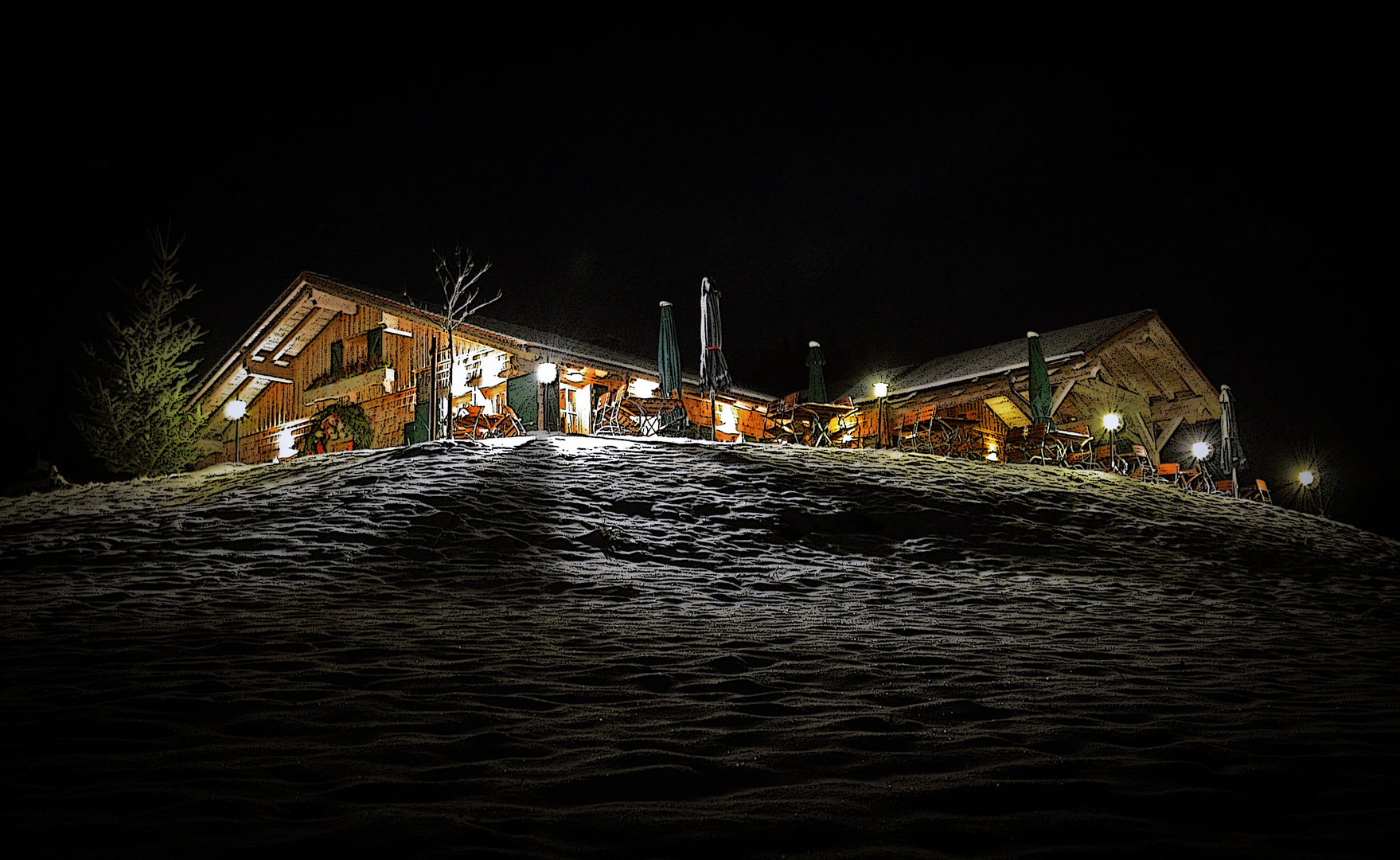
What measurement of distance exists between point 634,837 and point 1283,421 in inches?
1592

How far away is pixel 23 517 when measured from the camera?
31.2 feet

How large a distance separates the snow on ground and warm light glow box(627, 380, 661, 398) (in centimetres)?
1096

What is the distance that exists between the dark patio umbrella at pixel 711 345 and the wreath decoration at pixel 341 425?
11194 mm

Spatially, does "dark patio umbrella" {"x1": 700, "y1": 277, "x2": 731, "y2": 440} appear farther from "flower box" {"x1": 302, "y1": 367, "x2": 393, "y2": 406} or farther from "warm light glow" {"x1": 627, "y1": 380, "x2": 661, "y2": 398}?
"flower box" {"x1": 302, "y1": 367, "x2": 393, "y2": 406}

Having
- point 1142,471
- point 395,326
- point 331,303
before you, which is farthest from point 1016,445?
point 331,303

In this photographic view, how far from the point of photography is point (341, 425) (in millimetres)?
22516

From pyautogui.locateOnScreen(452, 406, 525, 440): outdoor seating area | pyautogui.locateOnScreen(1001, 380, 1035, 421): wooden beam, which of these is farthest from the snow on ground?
pyautogui.locateOnScreen(1001, 380, 1035, 421): wooden beam

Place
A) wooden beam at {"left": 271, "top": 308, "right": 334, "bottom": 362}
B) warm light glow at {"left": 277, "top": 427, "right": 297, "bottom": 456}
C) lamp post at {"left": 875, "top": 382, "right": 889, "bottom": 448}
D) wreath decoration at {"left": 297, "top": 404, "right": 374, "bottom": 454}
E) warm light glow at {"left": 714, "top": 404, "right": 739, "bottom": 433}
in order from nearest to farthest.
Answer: lamp post at {"left": 875, "top": 382, "right": 889, "bottom": 448} < wreath decoration at {"left": 297, "top": 404, "right": 374, "bottom": 454} < warm light glow at {"left": 714, "top": 404, "right": 739, "bottom": 433} < wooden beam at {"left": 271, "top": 308, "right": 334, "bottom": 362} < warm light glow at {"left": 277, "top": 427, "right": 297, "bottom": 456}

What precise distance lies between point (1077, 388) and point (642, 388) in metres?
12.6

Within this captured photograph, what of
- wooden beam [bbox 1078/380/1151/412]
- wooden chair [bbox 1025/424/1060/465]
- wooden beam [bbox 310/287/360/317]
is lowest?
wooden chair [bbox 1025/424/1060/465]

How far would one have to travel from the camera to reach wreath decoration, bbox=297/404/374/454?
2205 centimetres

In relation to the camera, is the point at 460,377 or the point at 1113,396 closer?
the point at 460,377

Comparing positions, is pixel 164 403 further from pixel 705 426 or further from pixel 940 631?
pixel 940 631

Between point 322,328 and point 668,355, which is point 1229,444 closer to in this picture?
point 668,355
